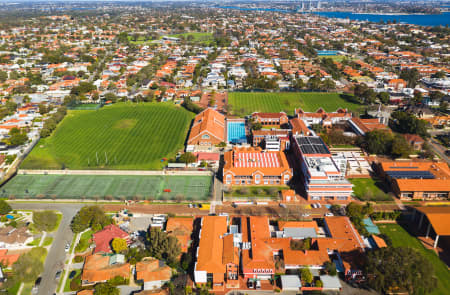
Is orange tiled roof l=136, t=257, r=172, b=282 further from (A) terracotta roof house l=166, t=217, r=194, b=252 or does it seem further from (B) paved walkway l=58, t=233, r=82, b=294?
(B) paved walkway l=58, t=233, r=82, b=294

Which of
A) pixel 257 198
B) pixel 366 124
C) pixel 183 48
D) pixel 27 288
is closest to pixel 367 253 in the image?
pixel 257 198

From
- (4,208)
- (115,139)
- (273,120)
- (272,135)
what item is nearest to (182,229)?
Answer: (4,208)

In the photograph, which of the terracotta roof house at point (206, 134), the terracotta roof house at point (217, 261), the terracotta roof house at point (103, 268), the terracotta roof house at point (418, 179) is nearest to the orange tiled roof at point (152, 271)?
the terracotta roof house at point (103, 268)

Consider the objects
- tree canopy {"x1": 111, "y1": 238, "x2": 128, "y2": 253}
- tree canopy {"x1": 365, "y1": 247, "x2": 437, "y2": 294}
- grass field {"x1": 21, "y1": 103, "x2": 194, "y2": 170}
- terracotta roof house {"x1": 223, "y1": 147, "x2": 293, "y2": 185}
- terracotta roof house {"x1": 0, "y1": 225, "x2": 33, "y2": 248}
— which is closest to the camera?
tree canopy {"x1": 365, "y1": 247, "x2": 437, "y2": 294}

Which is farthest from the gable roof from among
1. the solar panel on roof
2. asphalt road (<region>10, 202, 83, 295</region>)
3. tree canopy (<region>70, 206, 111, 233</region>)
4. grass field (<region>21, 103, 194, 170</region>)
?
the solar panel on roof

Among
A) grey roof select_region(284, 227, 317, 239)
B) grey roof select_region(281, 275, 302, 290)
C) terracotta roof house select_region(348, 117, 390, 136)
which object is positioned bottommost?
grey roof select_region(281, 275, 302, 290)

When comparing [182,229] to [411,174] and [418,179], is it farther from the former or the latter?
[411,174]
